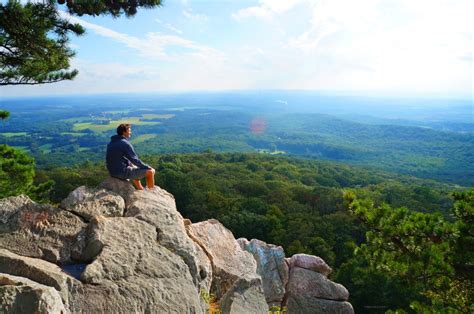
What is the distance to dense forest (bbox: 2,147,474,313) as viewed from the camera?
7414 mm

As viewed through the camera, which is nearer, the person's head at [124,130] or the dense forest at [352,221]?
the dense forest at [352,221]

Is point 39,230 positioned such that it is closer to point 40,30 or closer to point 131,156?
point 131,156

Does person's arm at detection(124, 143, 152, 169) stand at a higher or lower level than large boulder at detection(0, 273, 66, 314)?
higher

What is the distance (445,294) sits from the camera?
790 centimetres

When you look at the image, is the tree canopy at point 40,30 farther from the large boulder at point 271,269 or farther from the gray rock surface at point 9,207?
the large boulder at point 271,269

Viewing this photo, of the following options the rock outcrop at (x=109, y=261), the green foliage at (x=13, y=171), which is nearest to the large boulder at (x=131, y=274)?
the rock outcrop at (x=109, y=261)

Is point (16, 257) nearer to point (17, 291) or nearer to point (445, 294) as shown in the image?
point (17, 291)

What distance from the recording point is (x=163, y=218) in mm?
7121

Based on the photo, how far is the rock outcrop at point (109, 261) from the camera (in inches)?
179

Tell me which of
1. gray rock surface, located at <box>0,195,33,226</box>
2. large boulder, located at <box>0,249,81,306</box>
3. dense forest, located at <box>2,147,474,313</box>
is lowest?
dense forest, located at <box>2,147,474,313</box>

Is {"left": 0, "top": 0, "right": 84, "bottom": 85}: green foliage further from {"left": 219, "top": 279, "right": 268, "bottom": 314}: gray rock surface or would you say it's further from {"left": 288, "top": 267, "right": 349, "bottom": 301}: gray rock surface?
{"left": 288, "top": 267, "right": 349, "bottom": 301}: gray rock surface

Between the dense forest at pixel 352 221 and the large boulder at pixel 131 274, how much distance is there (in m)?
4.42

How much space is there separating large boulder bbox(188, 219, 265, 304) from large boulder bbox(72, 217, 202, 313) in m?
2.43

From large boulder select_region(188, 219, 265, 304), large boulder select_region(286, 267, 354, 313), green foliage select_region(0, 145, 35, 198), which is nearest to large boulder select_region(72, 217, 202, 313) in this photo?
large boulder select_region(188, 219, 265, 304)
